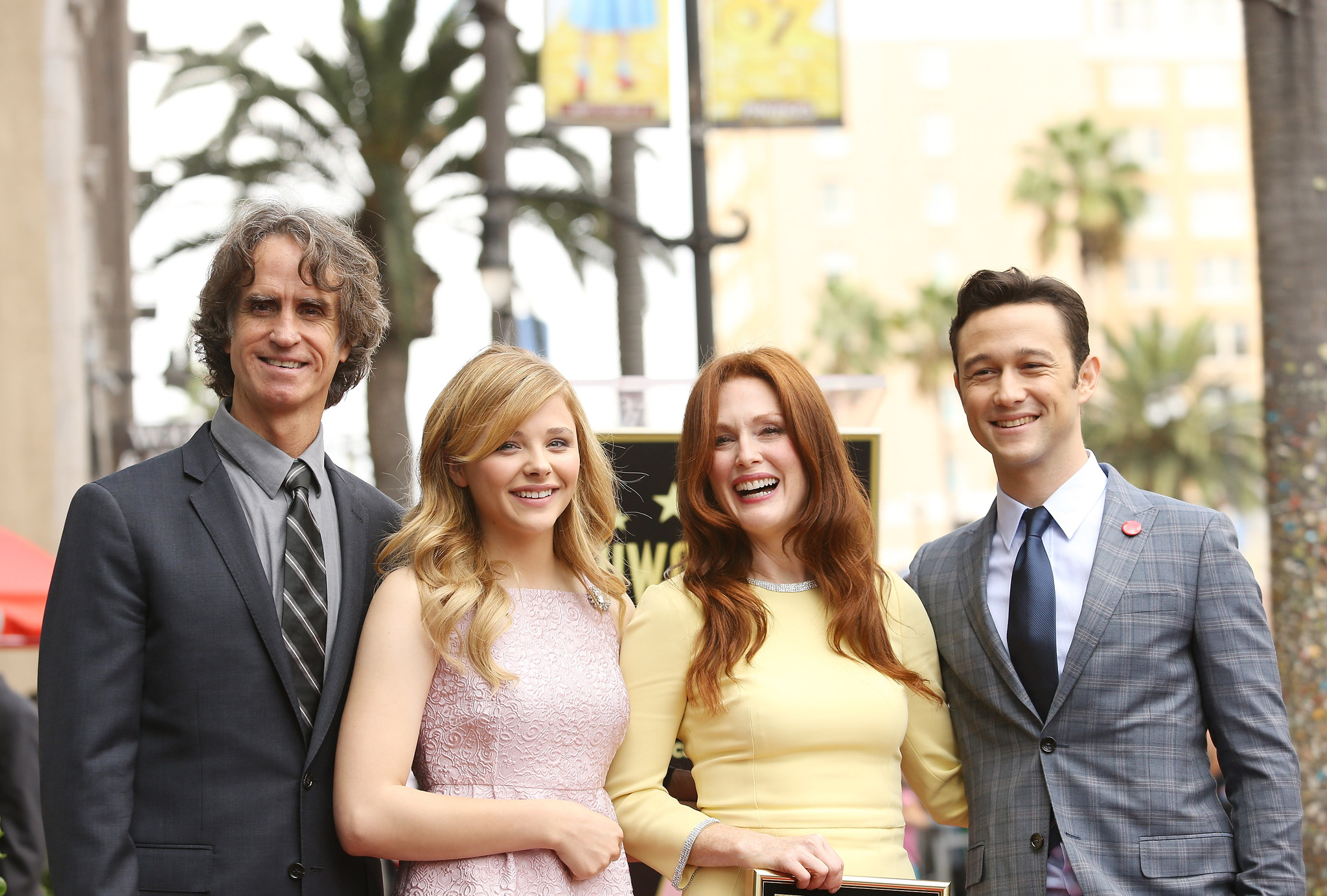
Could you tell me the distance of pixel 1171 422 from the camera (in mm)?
44156

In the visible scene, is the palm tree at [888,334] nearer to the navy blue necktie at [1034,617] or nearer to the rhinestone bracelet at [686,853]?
the navy blue necktie at [1034,617]

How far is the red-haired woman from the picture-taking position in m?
3.28

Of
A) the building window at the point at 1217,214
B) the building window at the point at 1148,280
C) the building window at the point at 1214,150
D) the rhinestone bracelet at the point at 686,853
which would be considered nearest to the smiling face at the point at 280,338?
the rhinestone bracelet at the point at 686,853

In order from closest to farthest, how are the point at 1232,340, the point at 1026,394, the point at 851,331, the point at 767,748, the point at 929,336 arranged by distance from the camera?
the point at 767,748 < the point at 1026,394 < the point at 929,336 < the point at 851,331 < the point at 1232,340

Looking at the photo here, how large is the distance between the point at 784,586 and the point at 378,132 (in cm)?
1394

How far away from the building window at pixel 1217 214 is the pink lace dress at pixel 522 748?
7466 centimetres

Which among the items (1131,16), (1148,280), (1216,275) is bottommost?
(1148,280)

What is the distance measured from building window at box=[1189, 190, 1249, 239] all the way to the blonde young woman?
244 ft

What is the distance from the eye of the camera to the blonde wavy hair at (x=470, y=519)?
3145 millimetres

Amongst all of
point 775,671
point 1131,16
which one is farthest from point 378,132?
point 1131,16

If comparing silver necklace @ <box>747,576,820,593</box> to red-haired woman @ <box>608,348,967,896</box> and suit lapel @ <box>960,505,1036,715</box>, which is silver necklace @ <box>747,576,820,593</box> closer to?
red-haired woman @ <box>608,348,967,896</box>

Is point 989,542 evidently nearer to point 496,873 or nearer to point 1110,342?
point 496,873

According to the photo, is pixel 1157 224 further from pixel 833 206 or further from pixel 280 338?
pixel 280 338

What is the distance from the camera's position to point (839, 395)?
475cm
